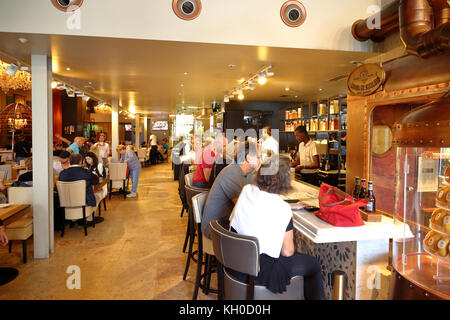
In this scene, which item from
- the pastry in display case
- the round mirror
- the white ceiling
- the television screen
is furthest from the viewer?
the television screen

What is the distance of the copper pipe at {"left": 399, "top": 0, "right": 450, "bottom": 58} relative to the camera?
7.95 ft

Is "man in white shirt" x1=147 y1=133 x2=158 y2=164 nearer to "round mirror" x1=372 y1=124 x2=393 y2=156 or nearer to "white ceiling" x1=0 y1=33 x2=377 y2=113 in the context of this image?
"white ceiling" x1=0 y1=33 x2=377 y2=113

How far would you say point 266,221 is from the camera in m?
1.99

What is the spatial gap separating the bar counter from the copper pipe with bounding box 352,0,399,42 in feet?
7.05

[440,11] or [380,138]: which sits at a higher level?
[440,11]

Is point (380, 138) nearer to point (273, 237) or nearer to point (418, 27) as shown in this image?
point (418, 27)

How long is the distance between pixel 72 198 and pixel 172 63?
8.50 feet

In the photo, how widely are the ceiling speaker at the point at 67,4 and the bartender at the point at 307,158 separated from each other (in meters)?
3.99

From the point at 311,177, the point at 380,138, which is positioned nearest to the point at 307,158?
the point at 311,177

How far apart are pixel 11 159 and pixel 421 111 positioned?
1139 cm

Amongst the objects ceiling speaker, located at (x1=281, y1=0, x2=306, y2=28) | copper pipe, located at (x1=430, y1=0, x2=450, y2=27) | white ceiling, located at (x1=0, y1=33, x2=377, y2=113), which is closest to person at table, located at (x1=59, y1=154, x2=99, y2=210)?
white ceiling, located at (x1=0, y1=33, x2=377, y2=113)

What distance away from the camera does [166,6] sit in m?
3.67

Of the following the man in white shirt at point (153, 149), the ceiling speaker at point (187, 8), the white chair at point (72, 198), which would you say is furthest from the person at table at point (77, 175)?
the man in white shirt at point (153, 149)

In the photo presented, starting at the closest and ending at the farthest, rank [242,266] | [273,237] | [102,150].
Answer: [242,266] < [273,237] < [102,150]
